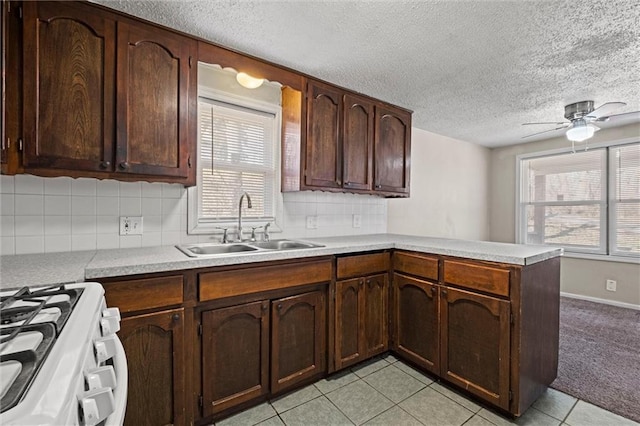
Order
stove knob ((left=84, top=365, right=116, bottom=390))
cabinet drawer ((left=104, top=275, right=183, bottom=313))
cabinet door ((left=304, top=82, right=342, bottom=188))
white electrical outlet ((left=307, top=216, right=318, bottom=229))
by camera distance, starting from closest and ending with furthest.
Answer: stove knob ((left=84, top=365, right=116, bottom=390)) → cabinet drawer ((left=104, top=275, right=183, bottom=313)) → cabinet door ((left=304, top=82, right=342, bottom=188)) → white electrical outlet ((left=307, top=216, right=318, bottom=229))

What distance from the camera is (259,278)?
1.70 meters

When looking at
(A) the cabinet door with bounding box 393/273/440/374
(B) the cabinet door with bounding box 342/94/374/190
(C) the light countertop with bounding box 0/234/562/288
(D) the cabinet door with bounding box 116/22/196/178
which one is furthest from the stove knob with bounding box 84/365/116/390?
(B) the cabinet door with bounding box 342/94/374/190

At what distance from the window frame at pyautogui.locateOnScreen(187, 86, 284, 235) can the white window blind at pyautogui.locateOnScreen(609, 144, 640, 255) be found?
13.9 feet

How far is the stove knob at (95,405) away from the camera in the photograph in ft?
1.61

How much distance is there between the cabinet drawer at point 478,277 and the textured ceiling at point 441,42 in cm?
141

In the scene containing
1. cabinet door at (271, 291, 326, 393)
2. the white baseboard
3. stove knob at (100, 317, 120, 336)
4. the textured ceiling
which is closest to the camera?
stove knob at (100, 317, 120, 336)

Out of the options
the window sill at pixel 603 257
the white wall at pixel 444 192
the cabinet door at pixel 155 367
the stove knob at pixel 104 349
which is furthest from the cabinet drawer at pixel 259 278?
the window sill at pixel 603 257

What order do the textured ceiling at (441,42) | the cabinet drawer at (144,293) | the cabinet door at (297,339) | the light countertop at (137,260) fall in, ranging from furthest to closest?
the cabinet door at (297,339)
the textured ceiling at (441,42)
the cabinet drawer at (144,293)
the light countertop at (137,260)

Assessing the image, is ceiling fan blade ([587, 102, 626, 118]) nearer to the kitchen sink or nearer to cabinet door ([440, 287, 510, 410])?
cabinet door ([440, 287, 510, 410])

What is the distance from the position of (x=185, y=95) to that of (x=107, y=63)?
1.25 feet

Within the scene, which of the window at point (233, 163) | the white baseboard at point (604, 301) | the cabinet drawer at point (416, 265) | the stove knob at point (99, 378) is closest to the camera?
the stove knob at point (99, 378)

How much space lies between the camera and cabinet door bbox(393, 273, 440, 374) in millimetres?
2039

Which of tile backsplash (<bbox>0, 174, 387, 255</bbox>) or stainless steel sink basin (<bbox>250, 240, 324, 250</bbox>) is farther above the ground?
tile backsplash (<bbox>0, 174, 387, 255</bbox>)

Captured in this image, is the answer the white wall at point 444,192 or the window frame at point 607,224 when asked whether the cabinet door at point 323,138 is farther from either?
the window frame at point 607,224
